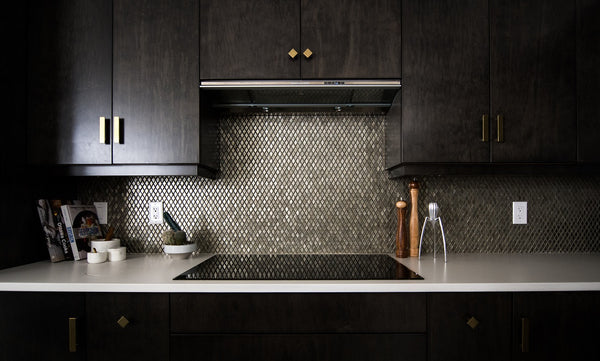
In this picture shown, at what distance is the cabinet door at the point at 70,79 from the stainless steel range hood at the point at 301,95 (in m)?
0.50

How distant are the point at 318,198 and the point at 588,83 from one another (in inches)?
53.8

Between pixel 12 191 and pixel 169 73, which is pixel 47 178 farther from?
pixel 169 73

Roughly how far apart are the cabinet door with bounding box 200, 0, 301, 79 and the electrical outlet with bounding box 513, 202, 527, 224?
1398 mm

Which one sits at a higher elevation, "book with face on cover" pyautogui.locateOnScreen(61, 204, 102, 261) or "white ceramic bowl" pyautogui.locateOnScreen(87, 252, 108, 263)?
"book with face on cover" pyautogui.locateOnScreen(61, 204, 102, 261)

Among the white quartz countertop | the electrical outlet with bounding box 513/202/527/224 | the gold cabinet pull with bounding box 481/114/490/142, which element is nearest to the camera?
the white quartz countertop

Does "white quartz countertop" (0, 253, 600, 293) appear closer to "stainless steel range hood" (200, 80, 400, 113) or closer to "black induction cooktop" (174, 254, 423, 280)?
"black induction cooktop" (174, 254, 423, 280)
